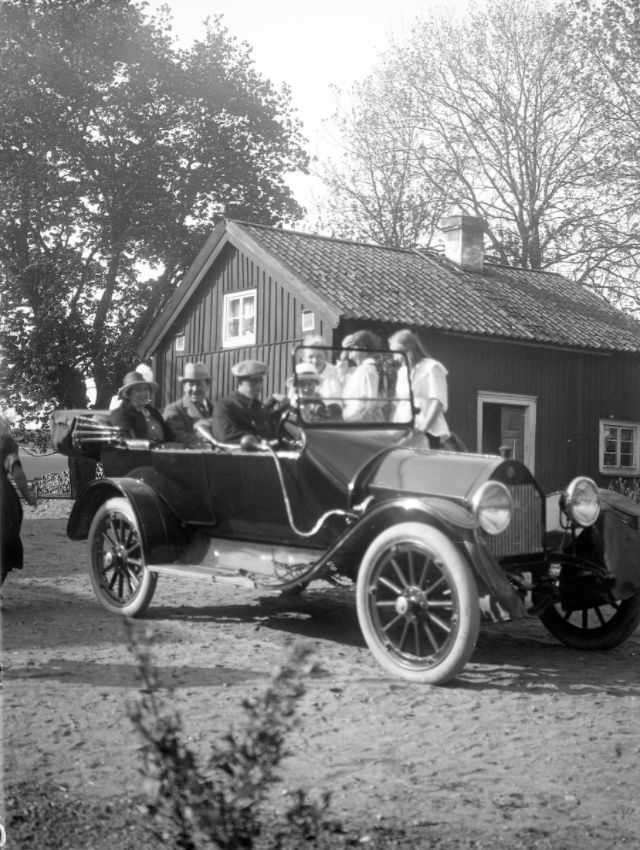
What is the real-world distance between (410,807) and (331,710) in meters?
1.38

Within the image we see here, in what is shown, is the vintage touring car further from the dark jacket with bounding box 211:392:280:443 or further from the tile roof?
the tile roof

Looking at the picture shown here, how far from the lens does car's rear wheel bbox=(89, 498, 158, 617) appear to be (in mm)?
7242

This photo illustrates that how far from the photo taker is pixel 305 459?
645cm

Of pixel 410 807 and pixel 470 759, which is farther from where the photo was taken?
pixel 470 759

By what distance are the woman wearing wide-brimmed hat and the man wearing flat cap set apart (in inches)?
40.0

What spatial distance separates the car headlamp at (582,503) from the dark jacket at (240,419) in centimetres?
198

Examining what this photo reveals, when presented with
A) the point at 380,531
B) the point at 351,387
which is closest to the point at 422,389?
the point at 351,387

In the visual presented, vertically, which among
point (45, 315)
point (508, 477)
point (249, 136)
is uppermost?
point (249, 136)

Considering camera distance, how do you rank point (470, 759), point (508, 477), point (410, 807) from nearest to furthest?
point (410, 807), point (470, 759), point (508, 477)

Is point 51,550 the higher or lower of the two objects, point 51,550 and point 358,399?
the lower

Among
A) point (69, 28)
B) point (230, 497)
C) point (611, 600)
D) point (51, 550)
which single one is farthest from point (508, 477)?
point (69, 28)

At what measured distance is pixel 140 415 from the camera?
8.26m

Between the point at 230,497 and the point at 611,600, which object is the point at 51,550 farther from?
the point at 611,600

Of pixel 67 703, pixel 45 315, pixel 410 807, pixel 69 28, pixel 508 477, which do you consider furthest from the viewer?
pixel 45 315
